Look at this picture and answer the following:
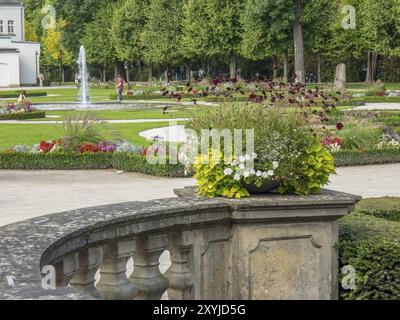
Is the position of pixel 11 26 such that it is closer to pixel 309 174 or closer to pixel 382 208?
pixel 382 208

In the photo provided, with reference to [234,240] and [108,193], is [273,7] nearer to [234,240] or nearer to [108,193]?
[108,193]

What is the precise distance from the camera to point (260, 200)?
5.50m

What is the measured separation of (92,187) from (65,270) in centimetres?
991

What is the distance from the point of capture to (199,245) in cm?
533

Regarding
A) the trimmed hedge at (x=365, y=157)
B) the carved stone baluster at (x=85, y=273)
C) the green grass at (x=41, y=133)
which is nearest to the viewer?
the carved stone baluster at (x=85, y=273)

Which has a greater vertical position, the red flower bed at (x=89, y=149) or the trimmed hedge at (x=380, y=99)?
the trimmed hedge at (x=380, y=99)

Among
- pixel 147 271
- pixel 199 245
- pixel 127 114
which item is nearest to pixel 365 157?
pixel 199 245

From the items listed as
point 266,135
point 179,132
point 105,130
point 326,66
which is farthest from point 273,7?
point 266,135

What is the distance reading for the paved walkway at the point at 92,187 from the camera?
12.1 meters

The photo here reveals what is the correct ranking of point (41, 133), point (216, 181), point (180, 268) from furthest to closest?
point (41, 133) < point (216, 181) < point (180, 268)

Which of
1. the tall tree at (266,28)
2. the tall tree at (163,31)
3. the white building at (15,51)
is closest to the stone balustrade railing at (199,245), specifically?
the tall tree at (266,28)

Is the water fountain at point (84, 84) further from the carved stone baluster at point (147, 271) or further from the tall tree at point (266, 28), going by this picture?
the carved stone baluster at point (147, 271)

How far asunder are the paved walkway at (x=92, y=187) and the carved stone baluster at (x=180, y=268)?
19.5 ft

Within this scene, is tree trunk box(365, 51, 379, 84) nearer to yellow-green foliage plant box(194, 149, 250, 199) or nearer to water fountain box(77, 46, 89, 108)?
water fountain box(77, 46, 89, 108)
